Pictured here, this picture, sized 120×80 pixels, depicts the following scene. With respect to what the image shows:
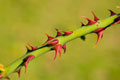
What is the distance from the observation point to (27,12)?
4148 millimetres

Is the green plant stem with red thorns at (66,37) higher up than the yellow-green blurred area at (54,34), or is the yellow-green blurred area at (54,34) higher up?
the green plant stem with red thorns at (66,37)

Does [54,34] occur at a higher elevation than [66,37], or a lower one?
lower

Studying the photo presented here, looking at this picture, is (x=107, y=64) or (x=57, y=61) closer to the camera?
(x=57, y=61)

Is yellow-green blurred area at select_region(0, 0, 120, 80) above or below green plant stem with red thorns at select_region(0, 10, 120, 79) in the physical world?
below

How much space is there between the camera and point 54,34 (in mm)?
4078

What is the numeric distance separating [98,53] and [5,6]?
1.51 meters

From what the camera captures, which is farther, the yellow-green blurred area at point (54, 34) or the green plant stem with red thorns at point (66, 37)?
the yellow-green blurred area at point (54, 34)

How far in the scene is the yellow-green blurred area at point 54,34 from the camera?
380cm

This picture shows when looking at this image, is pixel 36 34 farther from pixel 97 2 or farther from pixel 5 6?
pixel 97 2

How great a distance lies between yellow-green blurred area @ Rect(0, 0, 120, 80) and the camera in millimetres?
3801

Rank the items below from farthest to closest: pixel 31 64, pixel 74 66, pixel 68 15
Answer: pixel 68 15, pixel 74 66, pixel 31 64

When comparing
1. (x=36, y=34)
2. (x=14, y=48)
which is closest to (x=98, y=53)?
(x=36, y=34)

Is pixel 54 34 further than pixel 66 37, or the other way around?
pixel 54 34

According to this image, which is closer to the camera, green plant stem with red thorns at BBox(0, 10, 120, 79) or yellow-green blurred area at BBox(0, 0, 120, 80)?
green plant stem with red thorns at BBox(0, 10, 120, 79)
